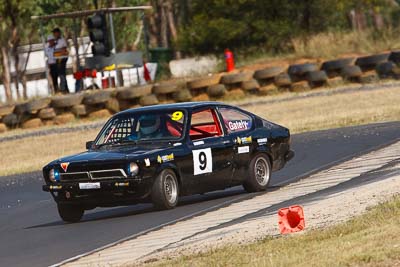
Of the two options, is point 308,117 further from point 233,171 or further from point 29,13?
point 29,13

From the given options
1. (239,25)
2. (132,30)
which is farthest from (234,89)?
(132,30)

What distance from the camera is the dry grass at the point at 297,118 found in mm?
25859

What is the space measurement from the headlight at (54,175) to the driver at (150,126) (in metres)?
1.25

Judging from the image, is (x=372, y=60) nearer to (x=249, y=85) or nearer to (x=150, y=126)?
(x=249, y=85)

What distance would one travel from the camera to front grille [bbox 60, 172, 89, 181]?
13.9 meters

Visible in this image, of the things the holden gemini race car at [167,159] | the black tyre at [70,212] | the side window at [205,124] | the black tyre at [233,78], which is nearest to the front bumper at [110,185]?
the holden gemini race car at [167,159]

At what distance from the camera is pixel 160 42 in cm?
6525

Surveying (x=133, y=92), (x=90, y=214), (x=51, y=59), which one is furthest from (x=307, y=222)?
(x=51, y=59)

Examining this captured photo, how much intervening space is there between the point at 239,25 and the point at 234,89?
1115 cm

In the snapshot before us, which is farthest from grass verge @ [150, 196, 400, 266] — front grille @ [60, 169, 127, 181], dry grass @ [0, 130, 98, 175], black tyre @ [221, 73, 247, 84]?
black tyre @ [221, 73, 247, 84]

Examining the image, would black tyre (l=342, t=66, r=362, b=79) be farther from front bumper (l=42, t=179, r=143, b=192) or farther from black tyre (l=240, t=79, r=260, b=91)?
front bumper (l=42, t=179, r=143, b=192)

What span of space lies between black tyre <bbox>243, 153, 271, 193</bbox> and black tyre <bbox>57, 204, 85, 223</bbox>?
228 centimetres

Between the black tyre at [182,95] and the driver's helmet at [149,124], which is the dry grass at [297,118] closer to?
the black tyre at [182,95]

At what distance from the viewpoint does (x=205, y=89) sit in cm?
3394
